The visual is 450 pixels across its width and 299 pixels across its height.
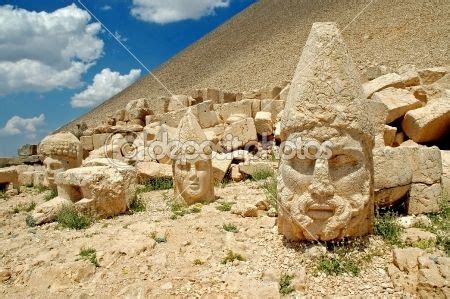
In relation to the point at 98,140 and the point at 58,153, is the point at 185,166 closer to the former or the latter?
the point at 58,153

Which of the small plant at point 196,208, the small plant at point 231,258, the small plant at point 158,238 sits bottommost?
the small plant at point 231,258

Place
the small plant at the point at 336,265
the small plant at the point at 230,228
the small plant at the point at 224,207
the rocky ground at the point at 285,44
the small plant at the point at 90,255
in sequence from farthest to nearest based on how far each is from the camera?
1. the rocky ground at the point at 285,44
2. the small plant at the point at 224,207
3. the small plant at the point at 230,228
4. the small plant at the point at 90,255
5. the small plant at the point at 336,265

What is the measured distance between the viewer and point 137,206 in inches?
255

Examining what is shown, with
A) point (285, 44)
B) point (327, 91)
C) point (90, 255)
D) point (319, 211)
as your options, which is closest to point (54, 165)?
point (90, 255)

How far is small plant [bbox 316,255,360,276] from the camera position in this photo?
3.70m

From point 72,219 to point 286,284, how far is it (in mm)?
3373

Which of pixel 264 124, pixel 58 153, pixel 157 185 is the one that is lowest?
pixel 157 185

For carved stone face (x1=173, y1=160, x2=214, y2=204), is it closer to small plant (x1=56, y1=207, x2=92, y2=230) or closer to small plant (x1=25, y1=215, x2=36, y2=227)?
small plant (x1=56, y1=207, x2=92, y2=230)

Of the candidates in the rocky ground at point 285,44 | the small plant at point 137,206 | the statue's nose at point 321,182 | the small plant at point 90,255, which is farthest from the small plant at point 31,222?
the rocky ground at point 285,44

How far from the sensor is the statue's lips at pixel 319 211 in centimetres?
385

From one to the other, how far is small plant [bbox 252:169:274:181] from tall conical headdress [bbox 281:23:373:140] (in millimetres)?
4013

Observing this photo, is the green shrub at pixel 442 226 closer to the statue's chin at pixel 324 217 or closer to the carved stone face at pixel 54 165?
the statue's chin at pixel 324 217

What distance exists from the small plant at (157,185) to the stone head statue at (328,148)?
4490 mm

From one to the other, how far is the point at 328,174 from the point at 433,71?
7624 mm
